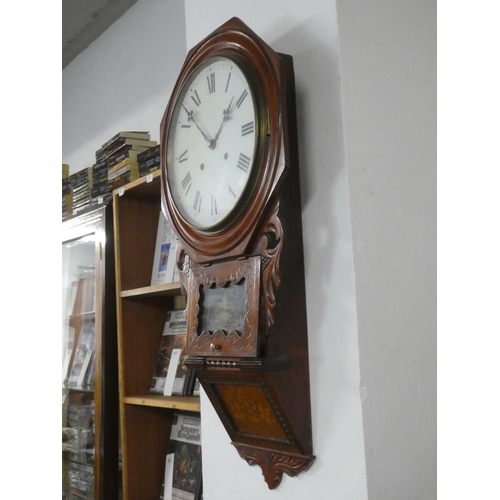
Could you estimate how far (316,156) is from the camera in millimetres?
1301

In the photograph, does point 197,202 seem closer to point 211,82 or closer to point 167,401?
point 211,82

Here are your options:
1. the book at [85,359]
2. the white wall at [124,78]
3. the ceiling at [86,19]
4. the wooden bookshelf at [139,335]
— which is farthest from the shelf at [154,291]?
the ceiling at [86,19]

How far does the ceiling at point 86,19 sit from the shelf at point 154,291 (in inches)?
57.7

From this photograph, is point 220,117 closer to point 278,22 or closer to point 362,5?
point 278,22

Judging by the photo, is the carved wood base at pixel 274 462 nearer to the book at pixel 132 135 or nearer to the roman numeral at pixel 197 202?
the roman numeral at pixel 197 202

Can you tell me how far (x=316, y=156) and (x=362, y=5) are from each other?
0.35 meters

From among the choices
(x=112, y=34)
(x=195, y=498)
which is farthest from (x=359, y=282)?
(x=112, y=34)

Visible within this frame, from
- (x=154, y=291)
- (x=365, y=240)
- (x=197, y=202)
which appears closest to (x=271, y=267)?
(x=365, y=240)

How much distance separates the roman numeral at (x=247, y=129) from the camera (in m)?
1.29

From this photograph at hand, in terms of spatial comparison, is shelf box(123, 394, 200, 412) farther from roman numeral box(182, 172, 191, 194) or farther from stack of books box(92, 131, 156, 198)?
stack of books box(92, 131, 156, 198)

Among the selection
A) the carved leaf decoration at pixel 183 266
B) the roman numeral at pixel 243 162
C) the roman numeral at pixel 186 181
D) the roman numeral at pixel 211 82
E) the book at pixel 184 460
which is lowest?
the book at pixel 184 460

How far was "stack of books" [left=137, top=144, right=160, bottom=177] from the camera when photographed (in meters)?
2.29

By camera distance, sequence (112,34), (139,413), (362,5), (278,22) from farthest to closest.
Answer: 1. (112,34)
2. (139,413)
3. (278,22)
4. (362,5)

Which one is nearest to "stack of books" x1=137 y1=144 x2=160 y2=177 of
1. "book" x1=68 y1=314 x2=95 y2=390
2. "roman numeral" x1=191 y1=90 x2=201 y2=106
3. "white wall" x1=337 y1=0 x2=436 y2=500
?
"book" x1=68 y1=314 x2=95 y2=390
